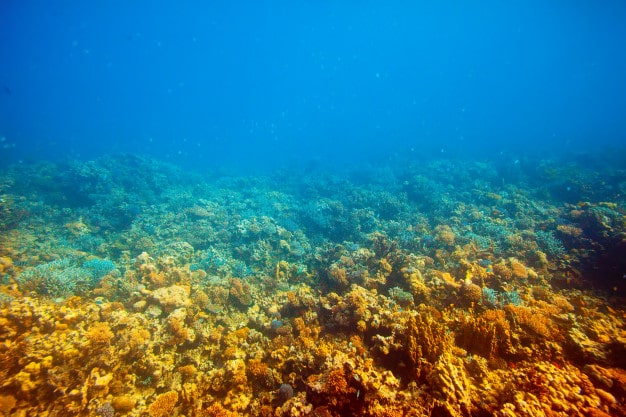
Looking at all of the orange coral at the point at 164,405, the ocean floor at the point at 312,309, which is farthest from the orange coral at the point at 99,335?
the orange coral at the point at 164,405

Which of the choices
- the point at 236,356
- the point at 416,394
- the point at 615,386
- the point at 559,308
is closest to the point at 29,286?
the point at 236,356

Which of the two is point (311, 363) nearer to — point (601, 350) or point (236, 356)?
point (236, 356)

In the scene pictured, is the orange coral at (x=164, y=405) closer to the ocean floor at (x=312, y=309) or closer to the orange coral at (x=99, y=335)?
the ocean floor at (x=312, y=309)

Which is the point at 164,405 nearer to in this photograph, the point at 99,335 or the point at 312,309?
the point at 99,335

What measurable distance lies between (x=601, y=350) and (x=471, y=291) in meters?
2.63

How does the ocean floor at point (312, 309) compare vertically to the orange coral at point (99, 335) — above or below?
above

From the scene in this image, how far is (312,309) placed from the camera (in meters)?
8.21

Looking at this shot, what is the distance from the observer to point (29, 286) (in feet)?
27.2

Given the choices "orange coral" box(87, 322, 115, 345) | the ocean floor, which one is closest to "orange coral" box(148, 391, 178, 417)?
the ocean floor

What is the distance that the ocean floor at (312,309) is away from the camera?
447cm

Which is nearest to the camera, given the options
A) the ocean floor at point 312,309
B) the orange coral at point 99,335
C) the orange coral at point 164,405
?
the ocean floor at point 312,309

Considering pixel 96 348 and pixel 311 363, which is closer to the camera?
pixel 311 363

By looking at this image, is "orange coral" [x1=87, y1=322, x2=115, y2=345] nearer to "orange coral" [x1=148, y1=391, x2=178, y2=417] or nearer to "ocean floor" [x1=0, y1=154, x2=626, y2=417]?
"ocean floor" [x1=0, y1=154, x2=626, y2=417]

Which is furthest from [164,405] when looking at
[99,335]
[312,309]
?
[312,309]
